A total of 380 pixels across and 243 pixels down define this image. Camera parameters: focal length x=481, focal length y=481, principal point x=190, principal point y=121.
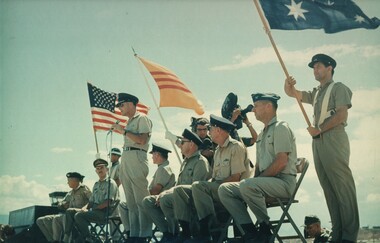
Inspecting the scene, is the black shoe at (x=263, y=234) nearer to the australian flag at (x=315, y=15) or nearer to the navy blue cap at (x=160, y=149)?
the australian flag at (x=315, y=15)

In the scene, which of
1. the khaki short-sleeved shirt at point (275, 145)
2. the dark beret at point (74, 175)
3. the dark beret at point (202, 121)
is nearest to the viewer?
the khaki short-sleeved shirt at point (275, 145)

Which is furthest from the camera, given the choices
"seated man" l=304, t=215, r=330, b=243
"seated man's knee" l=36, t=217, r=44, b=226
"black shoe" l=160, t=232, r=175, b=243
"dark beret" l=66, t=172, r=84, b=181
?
"dark beret" l=66, t=172, r=84, b=181

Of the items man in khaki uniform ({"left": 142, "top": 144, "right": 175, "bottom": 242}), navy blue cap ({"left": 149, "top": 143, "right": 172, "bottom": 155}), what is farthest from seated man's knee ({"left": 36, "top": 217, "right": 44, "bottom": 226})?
navy blue cap ({"left": 149, "top": 143, "right": 172, "bottom": 155})

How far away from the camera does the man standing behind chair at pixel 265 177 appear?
16.6ft

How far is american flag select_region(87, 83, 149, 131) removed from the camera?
1030cm

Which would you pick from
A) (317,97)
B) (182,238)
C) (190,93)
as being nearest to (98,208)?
(190,93)

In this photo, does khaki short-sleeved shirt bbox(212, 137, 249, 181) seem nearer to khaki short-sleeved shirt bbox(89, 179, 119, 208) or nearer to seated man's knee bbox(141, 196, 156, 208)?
seated man's knee bbox(141, 196, 156, 208)

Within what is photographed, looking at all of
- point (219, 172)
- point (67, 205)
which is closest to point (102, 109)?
point (67, 205)

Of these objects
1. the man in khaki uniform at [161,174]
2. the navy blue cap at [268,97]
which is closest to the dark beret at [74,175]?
the man in khaki uniform at [161,174]

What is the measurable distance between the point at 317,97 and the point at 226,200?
1639 millimetres

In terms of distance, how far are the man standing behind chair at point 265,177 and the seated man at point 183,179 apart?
4.14ft

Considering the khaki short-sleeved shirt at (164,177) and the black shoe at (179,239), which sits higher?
the khaki short-sleeved shirt at (164,177)

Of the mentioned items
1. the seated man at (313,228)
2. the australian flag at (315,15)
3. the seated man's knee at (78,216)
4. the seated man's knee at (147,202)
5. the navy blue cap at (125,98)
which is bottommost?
the seated man's knee at (78,216)

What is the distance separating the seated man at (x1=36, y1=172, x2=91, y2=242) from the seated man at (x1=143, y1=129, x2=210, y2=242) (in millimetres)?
4028
